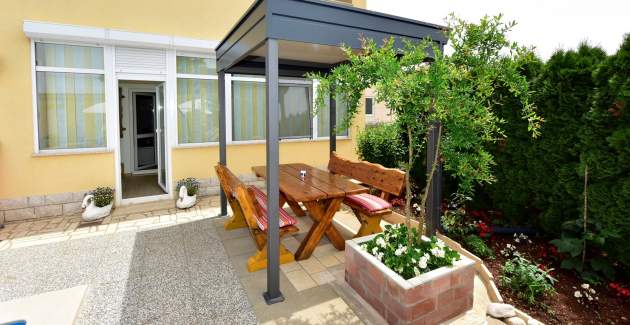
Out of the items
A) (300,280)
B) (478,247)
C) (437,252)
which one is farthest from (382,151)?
(437,252)

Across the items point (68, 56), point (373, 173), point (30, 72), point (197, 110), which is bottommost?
point (373, 173)

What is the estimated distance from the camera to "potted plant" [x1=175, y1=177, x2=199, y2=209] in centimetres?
557

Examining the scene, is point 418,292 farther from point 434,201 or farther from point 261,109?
point 261,109

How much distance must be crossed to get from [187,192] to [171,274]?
8.76 feet

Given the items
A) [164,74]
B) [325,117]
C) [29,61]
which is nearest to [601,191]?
[325,117]

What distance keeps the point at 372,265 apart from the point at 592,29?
10.5ft

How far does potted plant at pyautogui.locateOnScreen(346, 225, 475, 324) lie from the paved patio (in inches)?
6.0

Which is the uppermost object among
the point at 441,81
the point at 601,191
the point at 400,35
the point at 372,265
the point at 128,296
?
the point at 400,35

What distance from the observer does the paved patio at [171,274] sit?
8.73 ft

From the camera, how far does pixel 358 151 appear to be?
22.6ft

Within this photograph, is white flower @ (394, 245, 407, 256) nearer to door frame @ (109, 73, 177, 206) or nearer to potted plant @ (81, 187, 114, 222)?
potted plant @ (81, 187, 114, 222)

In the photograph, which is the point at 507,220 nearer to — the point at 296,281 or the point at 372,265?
the point at 372,265

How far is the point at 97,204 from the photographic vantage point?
16.9 feet

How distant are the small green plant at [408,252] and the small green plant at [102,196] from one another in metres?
4.25
